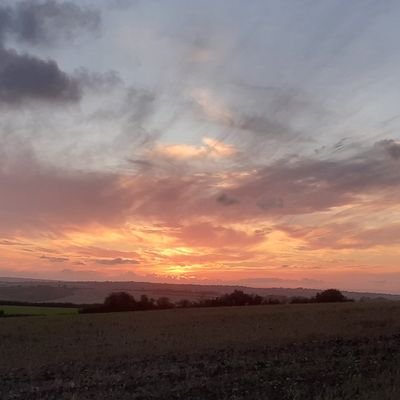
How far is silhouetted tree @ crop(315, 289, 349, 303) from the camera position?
360 ft

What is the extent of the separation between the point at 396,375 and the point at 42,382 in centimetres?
1195

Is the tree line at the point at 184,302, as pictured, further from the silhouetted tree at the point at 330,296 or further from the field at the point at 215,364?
the field at the point at 215,364

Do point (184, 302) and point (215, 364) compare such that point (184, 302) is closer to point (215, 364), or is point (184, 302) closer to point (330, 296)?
point (330, 296)

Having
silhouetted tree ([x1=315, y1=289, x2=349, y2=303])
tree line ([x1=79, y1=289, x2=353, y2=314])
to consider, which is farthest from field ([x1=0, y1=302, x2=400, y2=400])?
silhouetted tree ([x1=315, y1=289, x2=349, y2=303])

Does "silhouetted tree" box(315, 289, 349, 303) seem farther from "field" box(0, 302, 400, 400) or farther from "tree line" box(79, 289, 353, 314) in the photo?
"field" box(0, 302, 400, 400)

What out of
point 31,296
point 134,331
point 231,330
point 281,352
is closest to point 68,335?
point 134,331

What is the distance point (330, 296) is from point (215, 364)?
305 ft

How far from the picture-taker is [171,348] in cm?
2969

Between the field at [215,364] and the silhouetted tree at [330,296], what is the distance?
71580 mm

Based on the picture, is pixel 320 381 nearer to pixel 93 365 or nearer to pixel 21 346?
pixel 93 365

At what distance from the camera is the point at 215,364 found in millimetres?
22156

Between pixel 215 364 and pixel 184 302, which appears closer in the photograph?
pixel 215 364

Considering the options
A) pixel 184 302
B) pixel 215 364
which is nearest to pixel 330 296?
pixel 184 302

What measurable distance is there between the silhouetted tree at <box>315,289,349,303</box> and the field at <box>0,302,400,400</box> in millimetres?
71580
